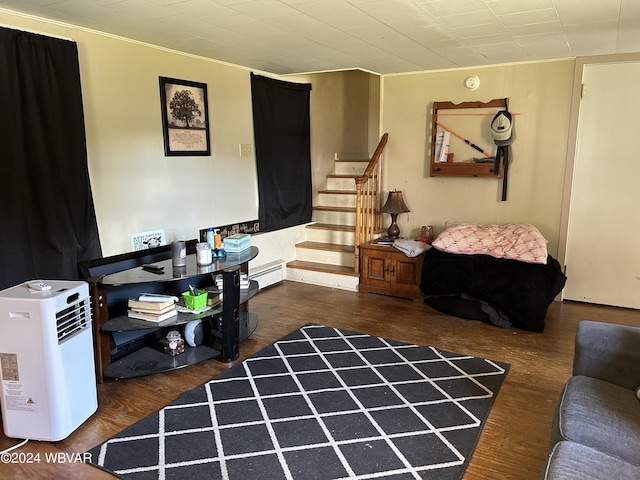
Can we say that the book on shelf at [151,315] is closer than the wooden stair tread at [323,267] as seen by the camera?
Yes

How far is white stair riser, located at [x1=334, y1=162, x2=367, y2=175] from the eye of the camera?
5.83 m

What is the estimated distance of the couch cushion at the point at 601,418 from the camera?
62.7 inches

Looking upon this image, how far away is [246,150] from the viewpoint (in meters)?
4.56

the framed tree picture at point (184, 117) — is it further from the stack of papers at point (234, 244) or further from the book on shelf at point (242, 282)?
the book on shelf at point (242, 282)

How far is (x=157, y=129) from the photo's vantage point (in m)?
3.63

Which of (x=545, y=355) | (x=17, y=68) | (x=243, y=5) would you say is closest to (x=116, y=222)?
(x=17, y=68)

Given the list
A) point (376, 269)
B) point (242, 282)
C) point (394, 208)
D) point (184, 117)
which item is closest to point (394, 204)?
point (394, 208)

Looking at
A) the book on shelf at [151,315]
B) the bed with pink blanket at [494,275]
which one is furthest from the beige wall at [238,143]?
the book on shelf at [151,315]

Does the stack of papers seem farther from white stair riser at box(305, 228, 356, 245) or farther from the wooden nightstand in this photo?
white stair riser at box(305, 228, 356, 245)

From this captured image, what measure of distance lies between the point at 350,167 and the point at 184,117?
2.55 metres

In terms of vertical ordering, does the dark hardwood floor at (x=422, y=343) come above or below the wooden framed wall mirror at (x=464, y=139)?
below

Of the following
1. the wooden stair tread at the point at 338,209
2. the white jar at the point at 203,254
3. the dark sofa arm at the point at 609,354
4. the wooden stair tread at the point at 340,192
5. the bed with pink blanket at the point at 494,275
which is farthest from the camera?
the wooden stair tread at the point at 340,192

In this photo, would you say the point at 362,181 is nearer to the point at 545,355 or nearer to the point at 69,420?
the point at 545,355

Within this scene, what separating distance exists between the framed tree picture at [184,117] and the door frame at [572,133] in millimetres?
3207
